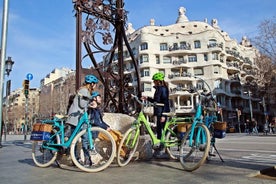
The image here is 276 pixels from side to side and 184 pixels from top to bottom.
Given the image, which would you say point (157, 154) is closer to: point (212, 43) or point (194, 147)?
point (194, 147)

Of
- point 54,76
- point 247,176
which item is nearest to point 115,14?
point 247,176

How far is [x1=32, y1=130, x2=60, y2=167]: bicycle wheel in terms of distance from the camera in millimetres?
5177

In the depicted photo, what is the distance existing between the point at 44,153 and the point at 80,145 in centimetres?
91

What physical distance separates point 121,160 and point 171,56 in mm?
48462

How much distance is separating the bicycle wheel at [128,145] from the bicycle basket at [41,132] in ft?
4.88

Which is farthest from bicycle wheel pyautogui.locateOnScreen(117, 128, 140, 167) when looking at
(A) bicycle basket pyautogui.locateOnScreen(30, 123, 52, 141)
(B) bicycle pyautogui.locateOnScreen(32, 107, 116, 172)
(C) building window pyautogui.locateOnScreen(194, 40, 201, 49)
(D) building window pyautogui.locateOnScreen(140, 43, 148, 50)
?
(C) building window pyautogui.locateOnScreen(194, 40, 201, 49)

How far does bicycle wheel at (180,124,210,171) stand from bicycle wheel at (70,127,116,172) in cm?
127

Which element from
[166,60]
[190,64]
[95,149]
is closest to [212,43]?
[190,64]

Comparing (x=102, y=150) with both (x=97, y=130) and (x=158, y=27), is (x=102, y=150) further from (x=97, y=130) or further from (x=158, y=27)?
(x=158, y=27)

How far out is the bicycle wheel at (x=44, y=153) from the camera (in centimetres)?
518

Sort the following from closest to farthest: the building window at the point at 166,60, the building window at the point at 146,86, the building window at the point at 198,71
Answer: the building window at the point at 146,86 → the building window at the point at 198,71 → the building window at the point at 166,60

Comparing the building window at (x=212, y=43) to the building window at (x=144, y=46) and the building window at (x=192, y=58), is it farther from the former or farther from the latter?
the building window at (x=144, y=46)

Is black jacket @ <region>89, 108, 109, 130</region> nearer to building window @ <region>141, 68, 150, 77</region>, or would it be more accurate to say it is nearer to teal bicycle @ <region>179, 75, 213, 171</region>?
teal bicycle @ <region>179, 75, 213, 171</region>

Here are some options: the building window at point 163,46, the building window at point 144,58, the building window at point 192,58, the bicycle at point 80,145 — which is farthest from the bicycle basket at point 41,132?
the building window at point 192,58
